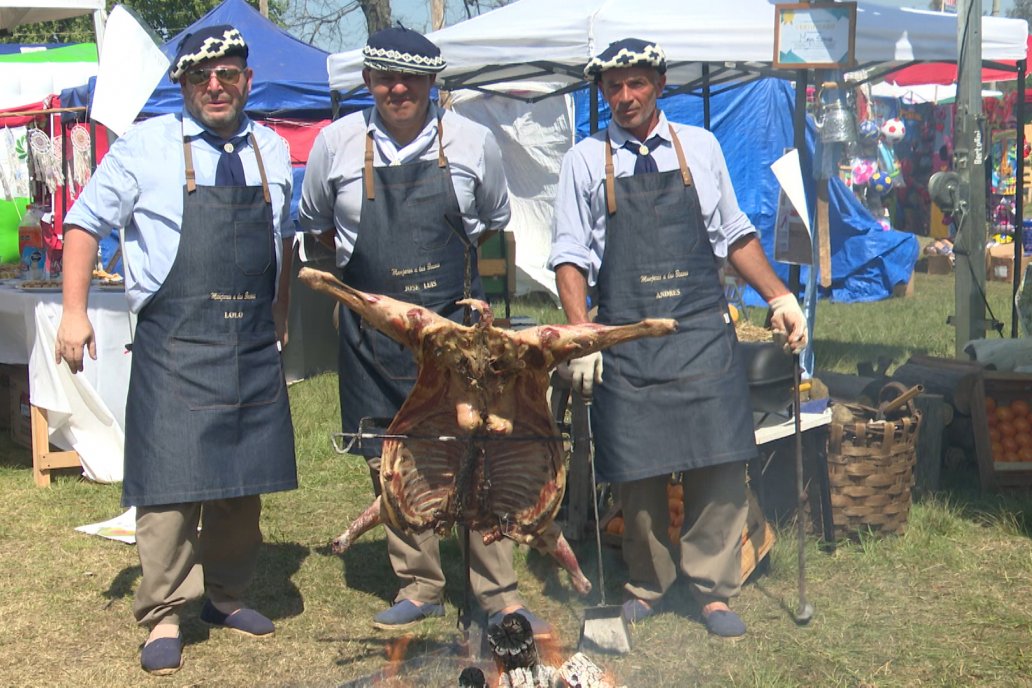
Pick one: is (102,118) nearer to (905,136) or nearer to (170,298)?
(170,298)

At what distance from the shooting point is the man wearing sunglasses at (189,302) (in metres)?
3.70

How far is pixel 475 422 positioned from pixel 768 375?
1975 mm

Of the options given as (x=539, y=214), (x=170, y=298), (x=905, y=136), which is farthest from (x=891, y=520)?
(x=905, y=136)

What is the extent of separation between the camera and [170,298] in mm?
3713

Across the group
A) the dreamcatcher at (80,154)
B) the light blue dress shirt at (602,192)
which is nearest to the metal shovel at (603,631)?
the light blue dress shirt at (602,192)

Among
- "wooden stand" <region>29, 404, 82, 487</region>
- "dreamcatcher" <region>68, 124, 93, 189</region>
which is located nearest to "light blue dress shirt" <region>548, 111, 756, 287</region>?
"wooden stand" <region>29, 404, 82, 487</region>

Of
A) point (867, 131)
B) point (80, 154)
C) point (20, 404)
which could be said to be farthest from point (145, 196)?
point (867, 131)

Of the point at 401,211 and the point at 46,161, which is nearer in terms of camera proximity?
the point at 401,211

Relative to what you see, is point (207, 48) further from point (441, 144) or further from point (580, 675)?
point (580, 675)

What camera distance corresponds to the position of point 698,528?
4090 mm

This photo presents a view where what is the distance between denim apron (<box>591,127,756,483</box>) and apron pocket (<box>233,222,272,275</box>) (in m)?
1.11

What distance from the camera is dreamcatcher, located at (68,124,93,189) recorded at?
8477 mm

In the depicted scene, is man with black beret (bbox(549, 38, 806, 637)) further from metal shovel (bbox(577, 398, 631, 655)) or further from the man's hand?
the man's hand

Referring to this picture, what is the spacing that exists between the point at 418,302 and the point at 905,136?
16750 mm
